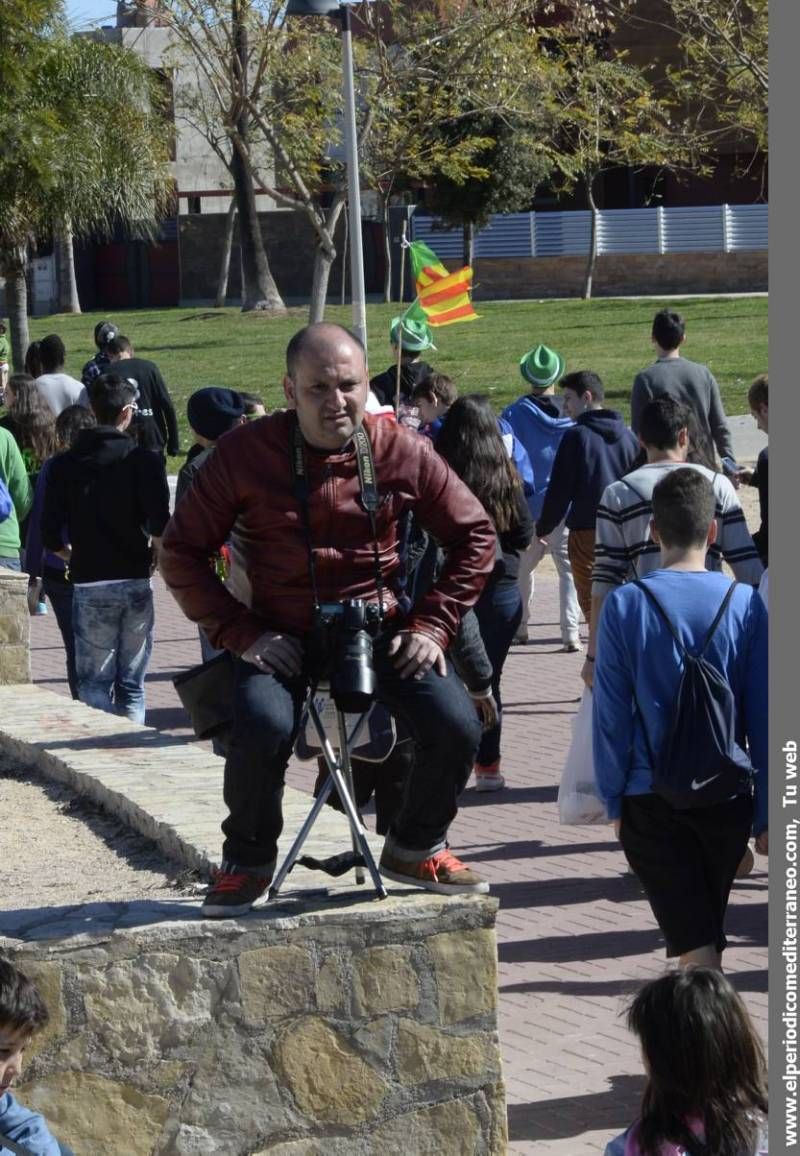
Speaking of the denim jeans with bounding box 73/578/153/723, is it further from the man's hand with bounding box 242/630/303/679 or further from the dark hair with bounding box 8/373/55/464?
the man's hand with bounding box 242/630/303/679

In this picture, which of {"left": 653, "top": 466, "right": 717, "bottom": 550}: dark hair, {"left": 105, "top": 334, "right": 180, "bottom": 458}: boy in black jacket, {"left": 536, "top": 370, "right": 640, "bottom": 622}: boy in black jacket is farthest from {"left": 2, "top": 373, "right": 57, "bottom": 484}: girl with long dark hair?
{"left": 653, "top": 466, "right": 717, "bottom": 550}: dark hair

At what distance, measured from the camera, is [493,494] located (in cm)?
859

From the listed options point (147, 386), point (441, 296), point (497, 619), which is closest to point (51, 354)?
point (147, 386)

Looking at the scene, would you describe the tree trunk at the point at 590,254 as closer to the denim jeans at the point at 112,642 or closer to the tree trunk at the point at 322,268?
the tree trunk at the point at 322,268

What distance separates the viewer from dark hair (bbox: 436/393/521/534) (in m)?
8.54

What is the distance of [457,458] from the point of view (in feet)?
28.0

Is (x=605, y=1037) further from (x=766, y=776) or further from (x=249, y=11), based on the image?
(x=249, y=11)

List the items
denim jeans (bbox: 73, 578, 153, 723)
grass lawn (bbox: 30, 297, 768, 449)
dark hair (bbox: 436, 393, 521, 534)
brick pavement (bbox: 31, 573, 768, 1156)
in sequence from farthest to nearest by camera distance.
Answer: grass lawn (bbox: 30, 297, 768, 449) < denim jeans (bbox: 73, 578, 153, 723) < dark hair (bbox: 436, 393, 521, 534) < brick pavement (bbox: 31, 573, 768, 1156)

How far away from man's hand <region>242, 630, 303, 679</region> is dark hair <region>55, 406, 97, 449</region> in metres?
5.52

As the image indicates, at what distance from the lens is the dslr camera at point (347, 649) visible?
4.38 meters

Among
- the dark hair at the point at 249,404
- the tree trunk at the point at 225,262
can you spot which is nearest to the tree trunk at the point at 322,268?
the tree trunk at the point at 225,262

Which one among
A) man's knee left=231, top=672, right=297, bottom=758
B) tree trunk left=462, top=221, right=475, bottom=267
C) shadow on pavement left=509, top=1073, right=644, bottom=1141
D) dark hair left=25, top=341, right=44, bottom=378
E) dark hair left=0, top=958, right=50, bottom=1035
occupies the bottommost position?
shadow on pavement left=509, top=1073, right=644, bottom=1141

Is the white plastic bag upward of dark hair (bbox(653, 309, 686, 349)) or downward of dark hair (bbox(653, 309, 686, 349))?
downward

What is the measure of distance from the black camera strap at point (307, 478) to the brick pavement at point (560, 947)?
1.29m
